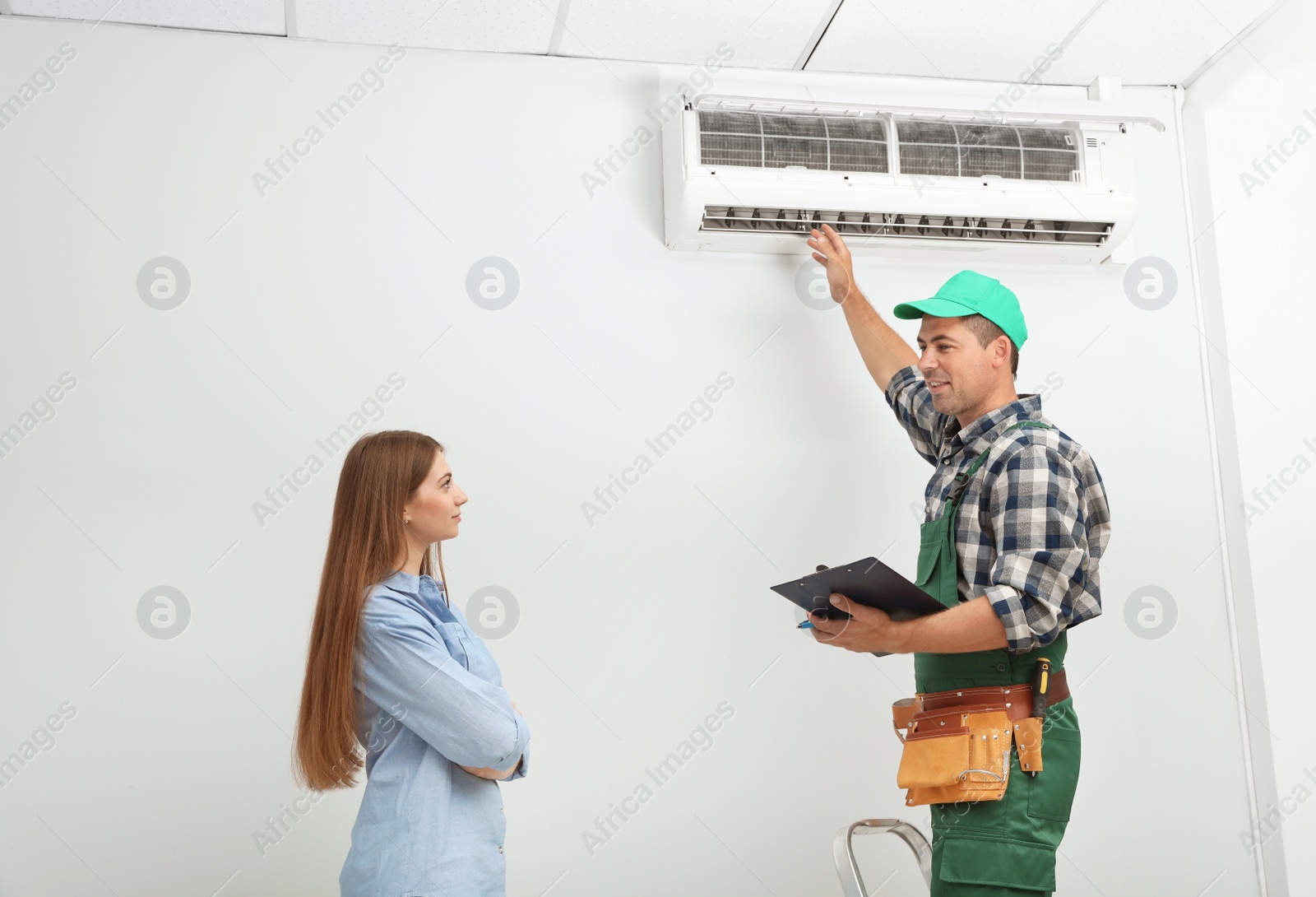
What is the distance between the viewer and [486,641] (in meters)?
2.31

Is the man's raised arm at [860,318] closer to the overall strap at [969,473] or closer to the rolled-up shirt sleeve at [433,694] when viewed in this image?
the overall strap at [969,473]

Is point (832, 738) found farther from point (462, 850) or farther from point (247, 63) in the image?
point (247, 63)

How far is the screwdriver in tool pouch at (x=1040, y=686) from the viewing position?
1684 mm

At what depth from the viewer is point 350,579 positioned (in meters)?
1.55

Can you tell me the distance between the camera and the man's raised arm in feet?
7.78

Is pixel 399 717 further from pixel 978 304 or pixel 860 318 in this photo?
pixel 860 318

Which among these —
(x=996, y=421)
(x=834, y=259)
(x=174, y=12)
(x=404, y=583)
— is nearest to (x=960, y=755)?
(x=996, y=421)

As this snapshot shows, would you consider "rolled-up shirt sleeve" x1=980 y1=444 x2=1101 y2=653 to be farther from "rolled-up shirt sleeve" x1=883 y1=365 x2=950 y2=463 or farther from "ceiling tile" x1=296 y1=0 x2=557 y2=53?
"ceiling tile" x1=296 y1=0 x2=557 y2=53

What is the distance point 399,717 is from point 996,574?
3.02 feet

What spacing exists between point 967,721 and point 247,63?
2070 millimetres

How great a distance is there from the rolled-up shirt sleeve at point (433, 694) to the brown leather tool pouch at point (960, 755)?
2.13 ft

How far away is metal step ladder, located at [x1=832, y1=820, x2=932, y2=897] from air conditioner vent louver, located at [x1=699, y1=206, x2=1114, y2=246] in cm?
131

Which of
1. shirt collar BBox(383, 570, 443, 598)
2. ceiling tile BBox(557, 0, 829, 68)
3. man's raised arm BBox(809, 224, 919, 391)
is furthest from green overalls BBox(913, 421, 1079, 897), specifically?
ceiling tile BBox(557, 0, 829, 68)

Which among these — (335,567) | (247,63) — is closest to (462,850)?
(335,567)
